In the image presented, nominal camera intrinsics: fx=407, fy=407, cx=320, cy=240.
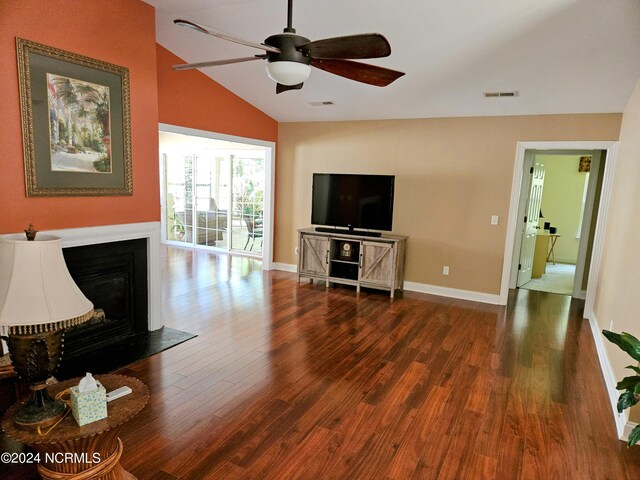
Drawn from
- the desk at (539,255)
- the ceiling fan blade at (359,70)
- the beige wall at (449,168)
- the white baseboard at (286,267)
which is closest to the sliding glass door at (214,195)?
the white baseboard at (286,267)

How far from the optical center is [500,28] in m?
3.44

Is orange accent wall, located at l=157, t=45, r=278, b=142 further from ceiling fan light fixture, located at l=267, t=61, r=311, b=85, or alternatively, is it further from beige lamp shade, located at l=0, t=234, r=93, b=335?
beige lamp shade, located at l=0, t=234, r=93, b=335

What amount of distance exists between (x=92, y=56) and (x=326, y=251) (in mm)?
3712

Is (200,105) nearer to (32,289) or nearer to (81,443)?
(32,289)

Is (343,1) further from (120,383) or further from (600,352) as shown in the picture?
(600,352)

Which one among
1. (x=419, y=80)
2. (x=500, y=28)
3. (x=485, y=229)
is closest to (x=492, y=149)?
(x=485, y=229)

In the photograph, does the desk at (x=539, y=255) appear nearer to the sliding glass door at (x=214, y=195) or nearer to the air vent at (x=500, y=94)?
the air vent at (x=500, y=94)

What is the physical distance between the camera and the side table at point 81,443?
1666mm

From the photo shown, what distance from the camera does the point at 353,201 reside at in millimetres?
5852

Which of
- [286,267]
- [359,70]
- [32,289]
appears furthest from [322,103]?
[32,289]

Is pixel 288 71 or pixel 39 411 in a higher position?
pixel 288 71

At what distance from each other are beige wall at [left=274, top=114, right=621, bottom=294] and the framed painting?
3.46m

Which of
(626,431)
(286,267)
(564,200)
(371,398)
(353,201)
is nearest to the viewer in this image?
(626,431)

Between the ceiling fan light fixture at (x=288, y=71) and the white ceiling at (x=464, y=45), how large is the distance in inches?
60.7
